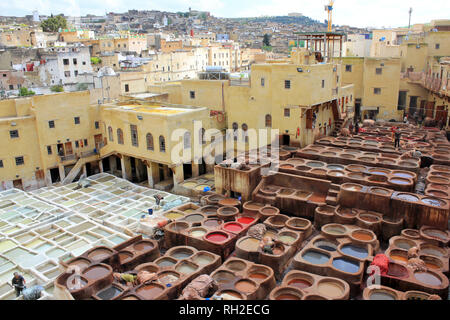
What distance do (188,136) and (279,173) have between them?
8.30 meters

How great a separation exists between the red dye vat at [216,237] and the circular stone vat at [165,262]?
249 centimetres

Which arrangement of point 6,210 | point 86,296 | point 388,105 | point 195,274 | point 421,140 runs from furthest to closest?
point 388,105
point 421,140
point 6,210
point 195,274
point 86,296

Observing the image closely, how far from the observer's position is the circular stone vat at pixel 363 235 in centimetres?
1902

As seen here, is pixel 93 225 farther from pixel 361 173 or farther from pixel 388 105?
pixel 388 105

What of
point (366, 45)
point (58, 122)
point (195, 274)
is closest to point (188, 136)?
point (58, 122)

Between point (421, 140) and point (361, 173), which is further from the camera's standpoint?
point (421, 140)

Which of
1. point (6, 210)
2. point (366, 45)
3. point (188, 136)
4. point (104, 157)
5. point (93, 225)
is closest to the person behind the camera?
point (93, 225)

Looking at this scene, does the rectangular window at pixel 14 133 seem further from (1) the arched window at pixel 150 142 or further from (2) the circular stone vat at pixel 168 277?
(2) the circular stone vat at pixel 168 277

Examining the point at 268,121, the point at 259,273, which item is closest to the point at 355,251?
the point at 259,273

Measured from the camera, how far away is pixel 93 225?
2416 centimetres

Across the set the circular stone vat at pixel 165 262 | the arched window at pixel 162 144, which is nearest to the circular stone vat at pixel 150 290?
the circular stone vat at pixel 165 262

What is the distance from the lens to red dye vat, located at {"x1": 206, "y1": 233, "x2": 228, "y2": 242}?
2015 cm

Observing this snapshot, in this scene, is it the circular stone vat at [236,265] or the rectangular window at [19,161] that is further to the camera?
the rectangular window at [19,161]

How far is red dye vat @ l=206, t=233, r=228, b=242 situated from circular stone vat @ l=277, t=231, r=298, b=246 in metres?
2.96
